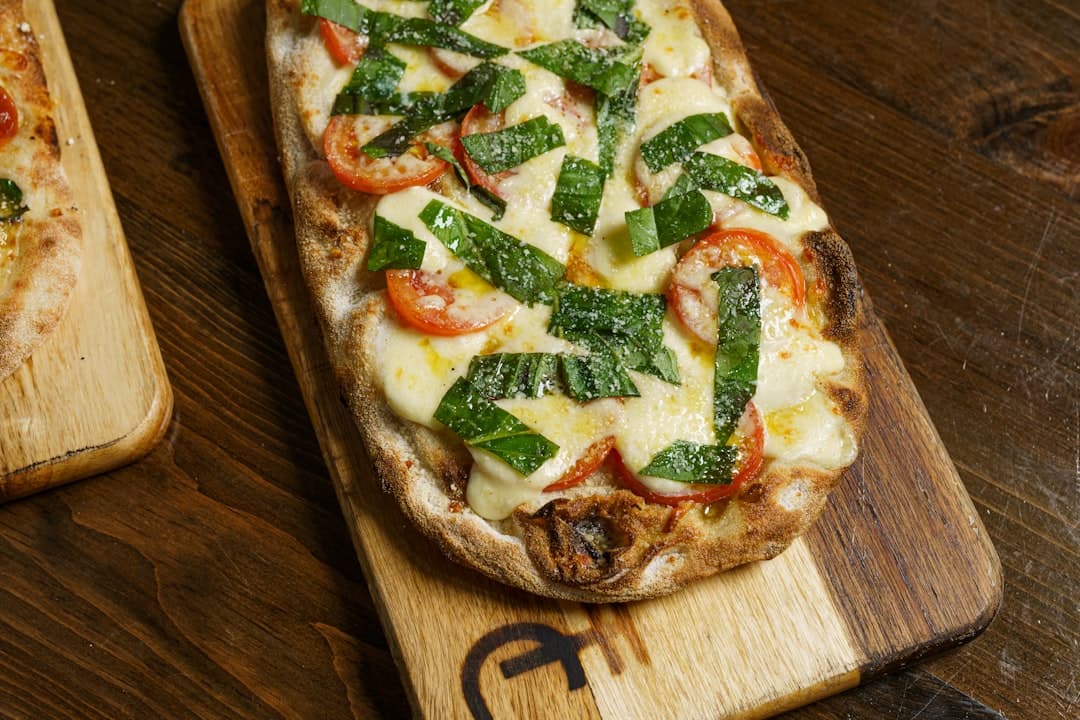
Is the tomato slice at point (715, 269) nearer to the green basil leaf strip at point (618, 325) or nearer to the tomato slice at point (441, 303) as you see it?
the green basil leaf strip at point (618, 325)

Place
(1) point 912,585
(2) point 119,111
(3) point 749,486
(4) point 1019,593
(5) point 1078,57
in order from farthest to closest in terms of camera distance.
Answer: (5) point 1078,57, (2) point 119,111, (4) point 1019,593, (1) point 912,585, (3) point 749,486

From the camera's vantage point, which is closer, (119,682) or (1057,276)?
(119,682)

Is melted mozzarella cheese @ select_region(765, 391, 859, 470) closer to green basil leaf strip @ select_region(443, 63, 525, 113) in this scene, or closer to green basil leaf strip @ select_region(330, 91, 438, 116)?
green basil leaf strip @ select_region(443, 63, 525, 113)

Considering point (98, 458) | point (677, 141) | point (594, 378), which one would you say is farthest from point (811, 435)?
point (98, 458)

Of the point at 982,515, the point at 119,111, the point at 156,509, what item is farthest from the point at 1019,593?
the point at 119,111

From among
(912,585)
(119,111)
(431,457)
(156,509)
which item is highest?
(119,111)

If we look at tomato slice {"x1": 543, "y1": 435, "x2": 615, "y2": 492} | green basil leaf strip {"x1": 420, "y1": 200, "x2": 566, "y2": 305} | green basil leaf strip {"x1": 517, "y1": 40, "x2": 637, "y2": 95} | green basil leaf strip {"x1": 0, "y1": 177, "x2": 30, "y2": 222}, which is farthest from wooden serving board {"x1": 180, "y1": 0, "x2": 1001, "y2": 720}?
green basil leaf strip {"x1": 517, "y1": 40, "x2": 637, "y2": 95}

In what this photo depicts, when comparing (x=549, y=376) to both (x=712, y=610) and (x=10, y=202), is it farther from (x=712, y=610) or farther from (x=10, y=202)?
(x=10, y=202)

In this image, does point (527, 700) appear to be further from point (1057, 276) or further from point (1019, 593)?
point (1057, 276)
